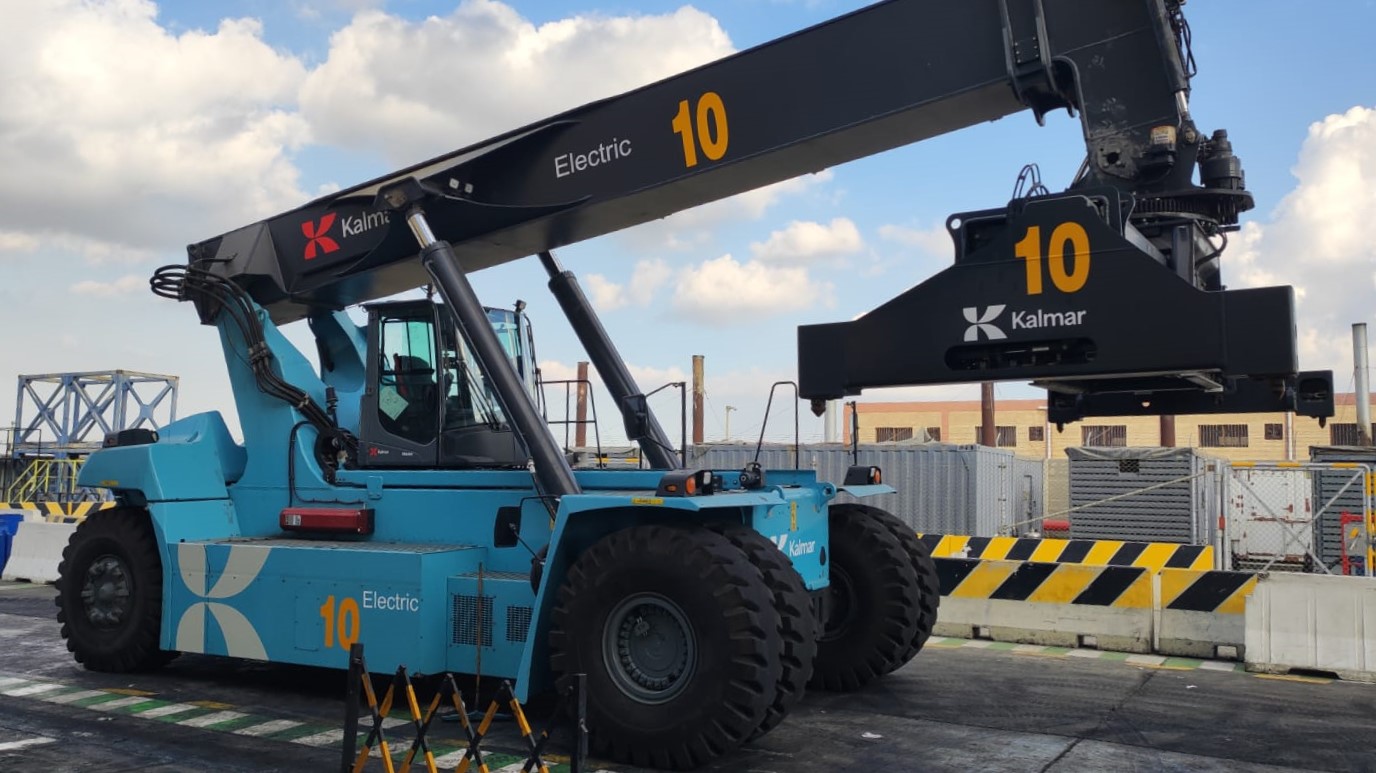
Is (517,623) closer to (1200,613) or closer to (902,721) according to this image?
(902,721)

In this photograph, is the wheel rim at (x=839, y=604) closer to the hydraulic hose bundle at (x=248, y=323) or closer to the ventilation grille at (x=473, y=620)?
the ventilation grille at (x=473, y=620)

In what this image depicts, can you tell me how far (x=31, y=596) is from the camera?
15109 millimetres

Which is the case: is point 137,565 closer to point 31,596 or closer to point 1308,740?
point 31,596

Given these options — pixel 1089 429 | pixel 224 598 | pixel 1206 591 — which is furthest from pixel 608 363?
pixel 1089 429

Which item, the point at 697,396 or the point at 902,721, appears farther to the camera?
the point at 697,396

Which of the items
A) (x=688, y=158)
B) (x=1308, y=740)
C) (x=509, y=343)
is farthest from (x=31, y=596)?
(x=1308, y=740)

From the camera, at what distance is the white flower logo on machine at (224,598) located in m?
8.72

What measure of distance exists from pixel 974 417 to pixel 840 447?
3613 centimetres

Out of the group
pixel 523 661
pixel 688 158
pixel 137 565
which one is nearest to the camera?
pixel 523 661

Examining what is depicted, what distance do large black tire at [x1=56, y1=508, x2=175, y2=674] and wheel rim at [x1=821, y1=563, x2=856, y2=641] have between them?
17.8ft

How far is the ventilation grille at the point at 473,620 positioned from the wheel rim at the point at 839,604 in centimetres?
278

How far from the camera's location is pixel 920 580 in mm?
9062

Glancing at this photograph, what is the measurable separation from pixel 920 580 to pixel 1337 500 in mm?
13604

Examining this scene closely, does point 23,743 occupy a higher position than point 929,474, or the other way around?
point 929,474
